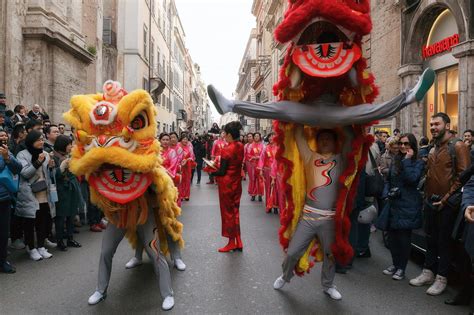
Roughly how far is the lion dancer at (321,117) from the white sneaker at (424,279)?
3.84 feet

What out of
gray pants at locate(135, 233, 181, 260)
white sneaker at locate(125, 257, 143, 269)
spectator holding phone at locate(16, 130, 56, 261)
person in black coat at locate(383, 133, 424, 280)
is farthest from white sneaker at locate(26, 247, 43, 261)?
person in black coat at locate(383, 133, 424, 280)

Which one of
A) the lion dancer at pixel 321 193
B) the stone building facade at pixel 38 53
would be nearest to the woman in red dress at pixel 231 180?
the lion dancer at pixel 321 193

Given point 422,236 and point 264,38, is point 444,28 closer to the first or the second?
point 422,236

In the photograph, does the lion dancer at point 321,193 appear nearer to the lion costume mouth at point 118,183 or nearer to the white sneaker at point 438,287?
the white sneaker at point 438,287

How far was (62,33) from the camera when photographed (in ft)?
43.9

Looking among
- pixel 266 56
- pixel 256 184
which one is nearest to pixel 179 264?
pixel 256 184

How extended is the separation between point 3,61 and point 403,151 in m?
10.9

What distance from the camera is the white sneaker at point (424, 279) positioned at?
489 cm

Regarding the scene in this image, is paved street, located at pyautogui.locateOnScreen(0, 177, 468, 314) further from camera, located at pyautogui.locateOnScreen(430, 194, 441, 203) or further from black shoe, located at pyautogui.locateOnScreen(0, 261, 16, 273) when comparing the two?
camera, located at pyautogui.locateOnScreen(430, 194, 441, 203)

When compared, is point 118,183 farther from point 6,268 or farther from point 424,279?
point 424,279

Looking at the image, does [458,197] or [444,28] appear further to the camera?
[444,28]

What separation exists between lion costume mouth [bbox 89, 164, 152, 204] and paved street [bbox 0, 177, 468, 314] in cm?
118

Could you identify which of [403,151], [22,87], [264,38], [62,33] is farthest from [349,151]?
[264,38]

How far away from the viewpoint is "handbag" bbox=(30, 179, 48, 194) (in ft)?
19.4
